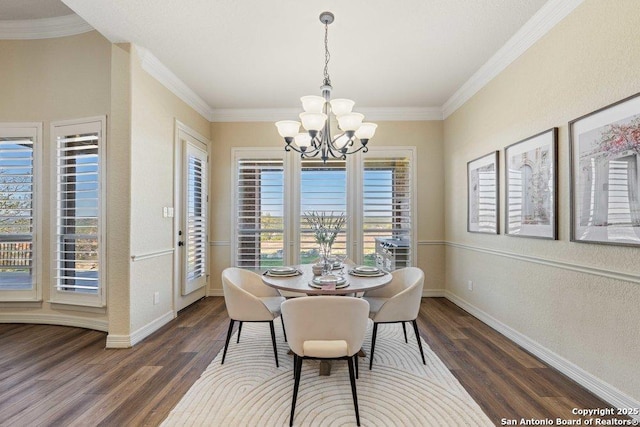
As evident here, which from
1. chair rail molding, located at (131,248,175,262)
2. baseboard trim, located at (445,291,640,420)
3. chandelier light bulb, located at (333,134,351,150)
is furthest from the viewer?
chair rail molding, located at (131,248,175,262)

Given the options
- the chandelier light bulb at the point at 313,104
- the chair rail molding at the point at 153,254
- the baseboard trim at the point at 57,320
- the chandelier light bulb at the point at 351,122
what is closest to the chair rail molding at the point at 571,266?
the chandelier light bulb at the point at 351,122

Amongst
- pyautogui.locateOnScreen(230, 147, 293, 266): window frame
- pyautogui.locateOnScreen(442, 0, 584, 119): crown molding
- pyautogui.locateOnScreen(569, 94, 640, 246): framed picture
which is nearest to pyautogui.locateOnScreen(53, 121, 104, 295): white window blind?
pyautogui.locateOnScreen(230, 147, 293, 266): window frame

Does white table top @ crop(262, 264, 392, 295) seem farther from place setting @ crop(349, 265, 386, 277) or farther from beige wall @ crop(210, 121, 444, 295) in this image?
beige wall @ crop(210, 121, 444, 295)

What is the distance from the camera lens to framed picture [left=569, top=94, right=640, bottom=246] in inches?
74.9

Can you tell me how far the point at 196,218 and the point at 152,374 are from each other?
91.0 inches

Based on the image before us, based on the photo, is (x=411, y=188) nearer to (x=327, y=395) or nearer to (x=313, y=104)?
(x=313, y=104)

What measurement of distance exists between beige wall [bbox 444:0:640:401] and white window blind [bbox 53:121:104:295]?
4.20m

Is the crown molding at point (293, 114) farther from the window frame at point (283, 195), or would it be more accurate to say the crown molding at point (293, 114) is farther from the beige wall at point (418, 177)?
the window frame at point (283, 195)

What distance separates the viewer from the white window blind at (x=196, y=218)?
423 cm

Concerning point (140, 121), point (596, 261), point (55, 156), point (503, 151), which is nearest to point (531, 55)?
point (503, 151)

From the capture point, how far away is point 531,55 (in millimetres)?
2828

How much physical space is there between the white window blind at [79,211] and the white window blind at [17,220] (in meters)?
0.42

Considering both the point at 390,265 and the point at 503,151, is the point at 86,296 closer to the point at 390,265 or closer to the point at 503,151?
the point at 390,265

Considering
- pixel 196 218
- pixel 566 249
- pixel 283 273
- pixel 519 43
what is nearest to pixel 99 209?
pixel 196 218
